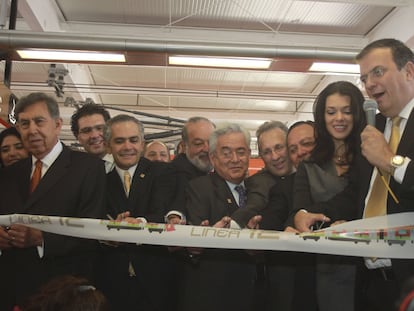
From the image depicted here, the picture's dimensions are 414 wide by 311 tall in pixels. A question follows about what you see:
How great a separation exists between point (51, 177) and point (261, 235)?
1196 millimetres

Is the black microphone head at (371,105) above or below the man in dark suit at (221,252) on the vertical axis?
above

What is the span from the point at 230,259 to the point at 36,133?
131 cm

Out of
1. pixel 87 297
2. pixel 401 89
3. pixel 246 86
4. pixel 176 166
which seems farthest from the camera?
pixel 246 86

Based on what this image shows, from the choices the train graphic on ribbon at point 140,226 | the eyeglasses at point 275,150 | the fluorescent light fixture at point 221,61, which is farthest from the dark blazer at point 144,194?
the fluorescent light fixture at point 221,61

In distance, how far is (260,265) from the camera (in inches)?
100.0

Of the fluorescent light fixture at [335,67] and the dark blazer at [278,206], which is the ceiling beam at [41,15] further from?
the dark blazer at [278,206]

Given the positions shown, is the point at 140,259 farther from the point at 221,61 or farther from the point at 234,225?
the point at 221,61

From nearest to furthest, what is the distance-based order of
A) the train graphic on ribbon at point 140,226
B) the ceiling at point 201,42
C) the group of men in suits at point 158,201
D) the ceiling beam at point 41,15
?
the group of men in suits at point 158,201 → the train graphic on ribbon at point 140,226 → the ceiling at point 201,42 → the ceiling beam at point 41,15

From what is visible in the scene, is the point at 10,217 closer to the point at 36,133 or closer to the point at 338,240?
the point at 36,133

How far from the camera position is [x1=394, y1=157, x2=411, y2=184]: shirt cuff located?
6.06 ft

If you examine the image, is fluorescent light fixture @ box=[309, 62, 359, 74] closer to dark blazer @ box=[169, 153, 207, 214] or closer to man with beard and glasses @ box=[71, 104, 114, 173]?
dark blazer @ box=[169, 153, 207, 214]

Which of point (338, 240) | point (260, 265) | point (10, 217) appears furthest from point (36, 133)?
point (338, 240)

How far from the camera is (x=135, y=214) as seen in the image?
8.71 ft

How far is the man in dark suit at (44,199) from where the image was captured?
2379 mm
